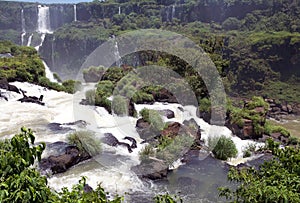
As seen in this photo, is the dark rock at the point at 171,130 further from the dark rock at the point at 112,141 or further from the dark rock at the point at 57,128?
the dark rock at the point at 57,128

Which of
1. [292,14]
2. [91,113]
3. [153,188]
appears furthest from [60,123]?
[292,14]

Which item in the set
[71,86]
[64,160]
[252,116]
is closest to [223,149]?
[252,116]

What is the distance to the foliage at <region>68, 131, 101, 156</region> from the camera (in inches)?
439

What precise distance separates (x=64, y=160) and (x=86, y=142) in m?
1.29

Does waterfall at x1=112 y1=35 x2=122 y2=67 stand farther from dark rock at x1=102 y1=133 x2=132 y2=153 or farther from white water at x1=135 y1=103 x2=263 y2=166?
dark rock at x1=102 y1=133 x2=132 y2=153

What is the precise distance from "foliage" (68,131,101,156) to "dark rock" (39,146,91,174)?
0.16 m

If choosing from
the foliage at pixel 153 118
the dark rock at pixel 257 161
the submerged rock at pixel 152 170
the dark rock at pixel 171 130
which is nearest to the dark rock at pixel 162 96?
the foliage at pixel 153 118

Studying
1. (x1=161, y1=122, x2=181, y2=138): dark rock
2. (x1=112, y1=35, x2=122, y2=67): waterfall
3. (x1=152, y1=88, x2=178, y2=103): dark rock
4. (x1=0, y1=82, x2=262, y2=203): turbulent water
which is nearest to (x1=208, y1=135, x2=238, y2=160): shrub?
(x1=0, y1=82, x2=262, y2=203): turbulent water

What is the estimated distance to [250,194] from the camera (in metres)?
3.99

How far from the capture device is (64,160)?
1012 cm

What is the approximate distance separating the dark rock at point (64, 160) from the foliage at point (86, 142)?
0.53ft

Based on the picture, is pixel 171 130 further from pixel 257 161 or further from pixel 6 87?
pixel 6 87

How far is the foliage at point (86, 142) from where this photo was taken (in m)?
11.2

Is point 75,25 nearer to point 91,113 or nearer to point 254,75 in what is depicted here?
point 254,75
